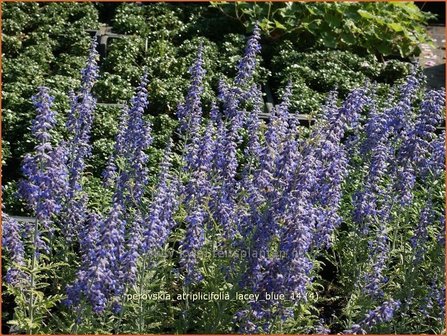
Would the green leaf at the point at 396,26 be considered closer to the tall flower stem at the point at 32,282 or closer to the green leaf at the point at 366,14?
the green leaf at the point at 366,14

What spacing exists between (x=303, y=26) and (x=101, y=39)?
105 inches

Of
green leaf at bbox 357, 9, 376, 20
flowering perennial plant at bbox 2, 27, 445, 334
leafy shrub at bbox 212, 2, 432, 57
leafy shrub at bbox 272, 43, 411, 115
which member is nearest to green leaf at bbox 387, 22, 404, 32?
leafy shrub at bbox 212, 2, 432, 57

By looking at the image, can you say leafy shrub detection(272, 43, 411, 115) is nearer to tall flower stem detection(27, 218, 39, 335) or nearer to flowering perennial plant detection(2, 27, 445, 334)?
flowering perennial plant detection(2, 27, 445, 334)

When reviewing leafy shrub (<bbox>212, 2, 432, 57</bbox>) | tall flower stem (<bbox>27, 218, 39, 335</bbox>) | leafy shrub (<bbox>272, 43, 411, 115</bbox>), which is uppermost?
leafy shrub (<bbox>212, 2, 432, 57</bbox>)

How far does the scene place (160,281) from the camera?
5.71m

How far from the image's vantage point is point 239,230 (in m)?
5.80

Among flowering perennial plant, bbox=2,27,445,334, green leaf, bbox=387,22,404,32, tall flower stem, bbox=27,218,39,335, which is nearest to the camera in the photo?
flowering perennial plant, bbox=2,27,445,334

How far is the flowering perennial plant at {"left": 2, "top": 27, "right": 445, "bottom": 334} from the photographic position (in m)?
4.99

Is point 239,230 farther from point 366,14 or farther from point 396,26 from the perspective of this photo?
point 396,26

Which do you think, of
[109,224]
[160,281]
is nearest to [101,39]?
[160,281]

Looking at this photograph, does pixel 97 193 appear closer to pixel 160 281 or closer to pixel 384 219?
pixel 160 281

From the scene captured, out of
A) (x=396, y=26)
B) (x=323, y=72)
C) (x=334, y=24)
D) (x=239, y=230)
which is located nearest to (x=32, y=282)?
(x=239, y=230)

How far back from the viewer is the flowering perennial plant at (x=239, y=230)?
4.99m

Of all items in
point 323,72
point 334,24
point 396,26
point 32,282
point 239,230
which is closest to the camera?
point 32,282
